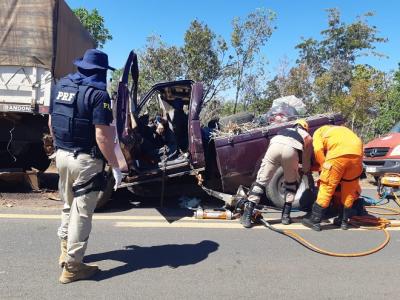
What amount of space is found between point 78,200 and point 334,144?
325 centimetres

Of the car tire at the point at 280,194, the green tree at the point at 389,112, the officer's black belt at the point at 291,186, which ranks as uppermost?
the green tree at the point at 389,112

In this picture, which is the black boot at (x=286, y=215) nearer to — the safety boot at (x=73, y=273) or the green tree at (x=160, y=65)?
the safety boot at (x=73, y=273)

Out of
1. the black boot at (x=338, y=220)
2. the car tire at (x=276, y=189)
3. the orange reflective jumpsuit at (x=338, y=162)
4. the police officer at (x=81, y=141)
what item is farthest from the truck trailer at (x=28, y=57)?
the black boot at (x=338, y=220)

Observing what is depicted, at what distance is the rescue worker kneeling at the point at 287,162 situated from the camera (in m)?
5.64

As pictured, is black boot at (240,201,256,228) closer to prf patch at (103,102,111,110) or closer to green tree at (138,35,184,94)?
prf patch at (103,102,111,110)

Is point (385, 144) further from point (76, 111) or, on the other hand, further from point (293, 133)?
point (76, 111)

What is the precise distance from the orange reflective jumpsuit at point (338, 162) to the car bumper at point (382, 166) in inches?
140

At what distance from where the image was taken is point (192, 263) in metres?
4.32

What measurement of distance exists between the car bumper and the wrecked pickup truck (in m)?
2.68

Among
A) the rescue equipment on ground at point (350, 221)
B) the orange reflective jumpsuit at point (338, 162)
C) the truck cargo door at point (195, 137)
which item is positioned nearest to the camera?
the rescue equipment on ground at point (350, 221)

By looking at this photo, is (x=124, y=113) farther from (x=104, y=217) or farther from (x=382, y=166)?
(x=382, y=166)

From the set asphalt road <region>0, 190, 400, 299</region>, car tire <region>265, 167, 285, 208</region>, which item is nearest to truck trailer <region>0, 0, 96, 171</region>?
asphalt road <region>0, 190, 400, 299</region>

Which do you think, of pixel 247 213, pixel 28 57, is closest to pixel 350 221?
pixel 247 213

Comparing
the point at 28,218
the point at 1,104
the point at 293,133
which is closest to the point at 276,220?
the point at 293,133
